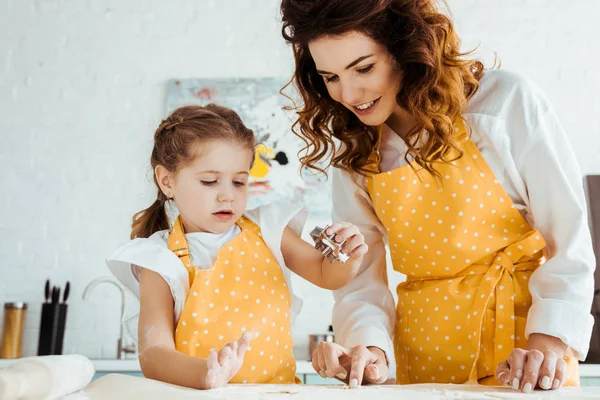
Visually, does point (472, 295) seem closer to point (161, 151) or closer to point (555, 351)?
point (555, 351)

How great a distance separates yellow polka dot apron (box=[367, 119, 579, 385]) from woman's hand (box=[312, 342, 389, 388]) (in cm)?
18

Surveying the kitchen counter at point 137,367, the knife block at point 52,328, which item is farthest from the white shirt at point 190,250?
the knife block at point 52,328

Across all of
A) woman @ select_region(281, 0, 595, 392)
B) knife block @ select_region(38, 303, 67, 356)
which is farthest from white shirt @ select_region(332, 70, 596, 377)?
knife block @ select_region(38, 303, 67, 356)

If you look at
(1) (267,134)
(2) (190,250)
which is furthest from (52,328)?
(2) (190,250)

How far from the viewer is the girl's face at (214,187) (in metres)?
1.18

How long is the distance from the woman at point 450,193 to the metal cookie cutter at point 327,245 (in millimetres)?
Result: 150

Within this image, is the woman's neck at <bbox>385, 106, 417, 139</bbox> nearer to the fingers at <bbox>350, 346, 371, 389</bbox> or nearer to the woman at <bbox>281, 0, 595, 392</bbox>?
the woman at <bbox>281, 0, 595, 392</bbox>

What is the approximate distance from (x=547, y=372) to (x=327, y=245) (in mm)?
346

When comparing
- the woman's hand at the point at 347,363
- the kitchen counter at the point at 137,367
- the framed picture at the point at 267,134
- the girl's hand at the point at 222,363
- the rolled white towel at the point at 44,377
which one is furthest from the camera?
the framed picture at the point at 267,134

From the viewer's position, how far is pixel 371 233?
128 centimetres

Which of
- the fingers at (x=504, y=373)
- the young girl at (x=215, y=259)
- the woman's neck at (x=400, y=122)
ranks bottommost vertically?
the fingers at (x=504, y=373)

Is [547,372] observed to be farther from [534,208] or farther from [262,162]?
[262,162]

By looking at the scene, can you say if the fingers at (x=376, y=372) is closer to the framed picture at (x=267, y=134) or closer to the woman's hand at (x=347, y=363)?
the woman's hand at (x=347, y=363)

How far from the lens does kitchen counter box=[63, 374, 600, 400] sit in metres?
0.68
